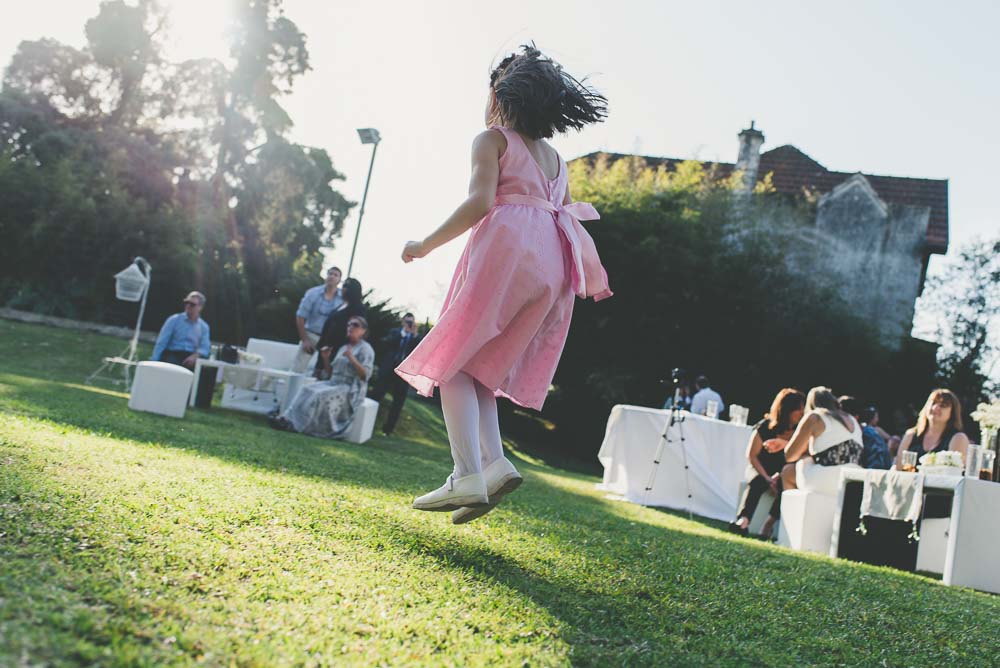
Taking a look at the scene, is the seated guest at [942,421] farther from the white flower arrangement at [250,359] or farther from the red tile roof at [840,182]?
the red tile roof at [840,182]

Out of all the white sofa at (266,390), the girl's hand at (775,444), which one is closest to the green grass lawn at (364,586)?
the girl's hand at (775,444)

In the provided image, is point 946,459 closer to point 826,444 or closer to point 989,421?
point 989,421

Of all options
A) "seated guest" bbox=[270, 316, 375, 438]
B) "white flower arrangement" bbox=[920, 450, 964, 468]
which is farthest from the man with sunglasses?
"white flower arrangement" bbox=[920, 450, 964, 468]

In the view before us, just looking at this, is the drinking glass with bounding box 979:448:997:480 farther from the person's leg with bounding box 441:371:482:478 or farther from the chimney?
the chimney

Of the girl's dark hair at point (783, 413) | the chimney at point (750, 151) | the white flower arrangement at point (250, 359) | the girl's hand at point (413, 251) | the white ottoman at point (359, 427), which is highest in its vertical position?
the chimney at point (750, 151)

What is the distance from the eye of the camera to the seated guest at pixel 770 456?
28.2 ft

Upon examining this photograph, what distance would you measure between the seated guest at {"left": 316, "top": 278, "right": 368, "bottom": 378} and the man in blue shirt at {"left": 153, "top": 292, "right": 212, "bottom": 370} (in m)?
1.95

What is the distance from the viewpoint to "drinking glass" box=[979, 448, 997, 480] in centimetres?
647

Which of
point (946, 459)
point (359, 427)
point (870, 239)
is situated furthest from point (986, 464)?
point (870, 239)

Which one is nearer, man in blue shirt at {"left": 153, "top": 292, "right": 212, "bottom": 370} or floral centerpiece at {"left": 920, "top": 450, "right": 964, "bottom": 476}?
floral centerpiece at {"left": 920, "top": 450, "right": 964, "bottom": 476}

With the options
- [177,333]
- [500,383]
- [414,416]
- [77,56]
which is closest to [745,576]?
[500,383]

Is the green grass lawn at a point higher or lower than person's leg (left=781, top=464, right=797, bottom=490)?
lower

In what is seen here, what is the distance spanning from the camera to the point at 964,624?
3691mm

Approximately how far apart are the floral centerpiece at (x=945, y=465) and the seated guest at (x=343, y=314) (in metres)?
6.86
